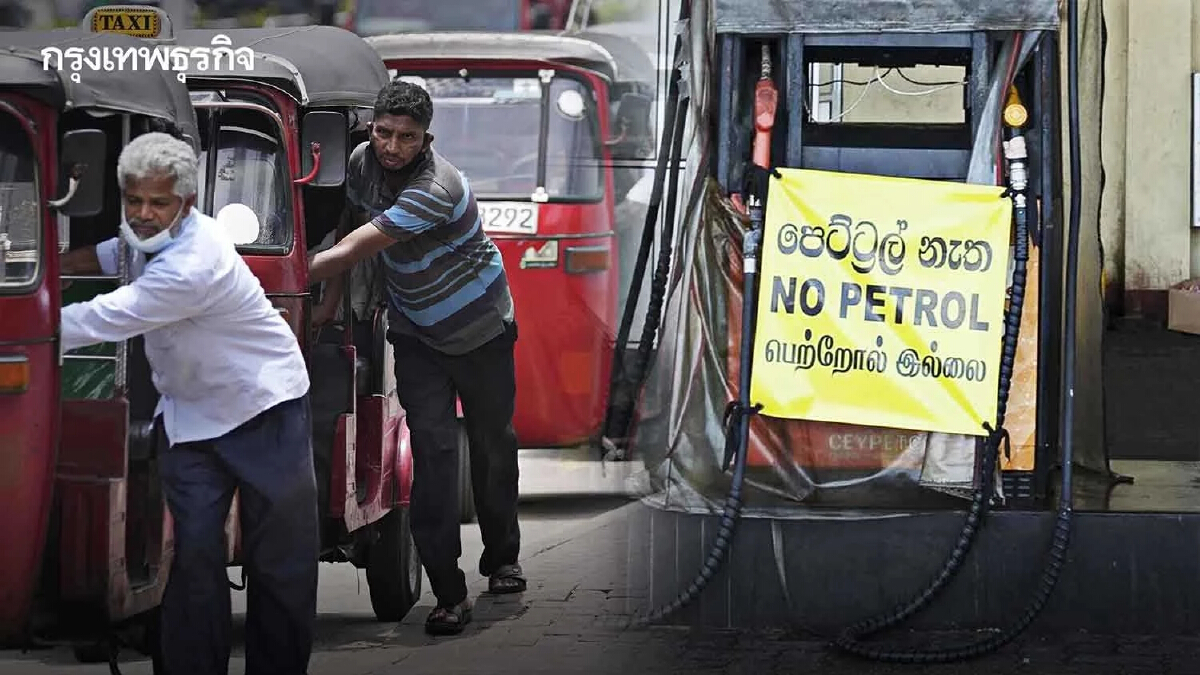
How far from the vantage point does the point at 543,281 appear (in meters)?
10.2

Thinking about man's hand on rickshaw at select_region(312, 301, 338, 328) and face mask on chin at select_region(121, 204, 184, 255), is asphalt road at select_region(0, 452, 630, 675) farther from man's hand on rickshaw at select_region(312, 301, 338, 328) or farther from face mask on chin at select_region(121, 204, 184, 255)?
face mask on chin at select_region(121, 204, 184, 255)

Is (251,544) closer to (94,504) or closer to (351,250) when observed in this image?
(94,504)

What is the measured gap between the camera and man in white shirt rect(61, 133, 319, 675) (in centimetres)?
472

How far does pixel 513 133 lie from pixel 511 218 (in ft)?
1.47

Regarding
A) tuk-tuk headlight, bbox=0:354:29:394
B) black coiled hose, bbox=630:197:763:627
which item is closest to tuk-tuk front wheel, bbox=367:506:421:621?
black coiled hose, bbox=630:197:763:627

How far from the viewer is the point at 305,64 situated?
659cm

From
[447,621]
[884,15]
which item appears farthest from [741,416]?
[884,15]

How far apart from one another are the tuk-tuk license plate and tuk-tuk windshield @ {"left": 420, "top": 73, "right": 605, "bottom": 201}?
49 mm

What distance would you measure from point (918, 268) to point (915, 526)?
2.65 ft

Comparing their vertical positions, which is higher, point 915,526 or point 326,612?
point 915,526

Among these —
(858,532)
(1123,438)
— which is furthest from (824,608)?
(1123,438)

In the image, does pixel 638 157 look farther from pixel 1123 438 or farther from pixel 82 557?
pixel 82 557

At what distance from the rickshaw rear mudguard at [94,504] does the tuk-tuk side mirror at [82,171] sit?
51 cm

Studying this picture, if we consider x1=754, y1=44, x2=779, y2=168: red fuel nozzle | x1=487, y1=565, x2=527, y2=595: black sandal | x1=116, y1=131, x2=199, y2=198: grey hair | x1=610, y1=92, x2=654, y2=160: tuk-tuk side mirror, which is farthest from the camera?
x1=610, y1=92, x2=654, y2=160: tuk-tuk side mirror
